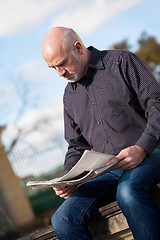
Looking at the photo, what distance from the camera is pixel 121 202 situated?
258 cm

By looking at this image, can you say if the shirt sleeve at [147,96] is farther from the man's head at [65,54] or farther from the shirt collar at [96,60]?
Result: the man's head at [65,54]

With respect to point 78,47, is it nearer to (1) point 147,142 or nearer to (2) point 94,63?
(2) point 94,63

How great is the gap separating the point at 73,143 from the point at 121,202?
755 mm

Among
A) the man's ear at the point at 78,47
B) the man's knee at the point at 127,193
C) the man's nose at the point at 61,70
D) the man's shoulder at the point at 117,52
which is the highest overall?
the man's ear at the point at 78,47

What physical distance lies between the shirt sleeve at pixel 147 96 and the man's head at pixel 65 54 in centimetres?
32

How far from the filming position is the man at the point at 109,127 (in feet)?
8.48

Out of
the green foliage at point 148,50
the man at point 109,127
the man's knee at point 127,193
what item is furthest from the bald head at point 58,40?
the green foliage at point 148,50

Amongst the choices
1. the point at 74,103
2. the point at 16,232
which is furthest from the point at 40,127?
the point at 74,103

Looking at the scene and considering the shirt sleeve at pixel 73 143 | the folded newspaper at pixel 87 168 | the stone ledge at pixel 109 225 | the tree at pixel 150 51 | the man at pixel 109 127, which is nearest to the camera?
the folded newspaper at pixel 87 168

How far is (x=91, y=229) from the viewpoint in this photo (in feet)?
9.46

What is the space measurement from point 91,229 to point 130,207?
1.49 feet

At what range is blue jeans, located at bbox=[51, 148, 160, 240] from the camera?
2.53 meters

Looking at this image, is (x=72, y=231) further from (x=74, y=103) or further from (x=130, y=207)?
(x=74, y=103)

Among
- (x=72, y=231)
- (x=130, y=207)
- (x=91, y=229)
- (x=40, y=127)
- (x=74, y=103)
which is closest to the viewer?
(x=130, y=207)
